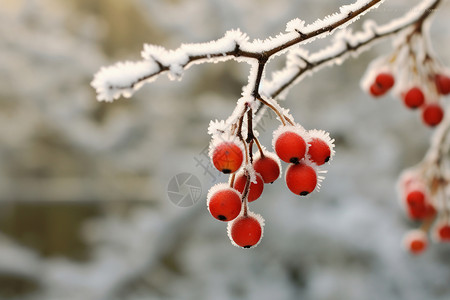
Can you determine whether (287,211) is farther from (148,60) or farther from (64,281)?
(148,60)

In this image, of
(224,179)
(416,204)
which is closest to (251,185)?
(416,204)

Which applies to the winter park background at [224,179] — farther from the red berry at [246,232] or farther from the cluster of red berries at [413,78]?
the red berry at [246,232]

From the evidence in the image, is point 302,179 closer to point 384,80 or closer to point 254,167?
point 254,167

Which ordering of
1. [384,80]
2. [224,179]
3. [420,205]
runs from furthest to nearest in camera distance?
[224,179], [420,205], [384,80]

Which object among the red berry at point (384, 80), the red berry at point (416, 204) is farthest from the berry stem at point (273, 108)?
the red berry at point (416, 204)

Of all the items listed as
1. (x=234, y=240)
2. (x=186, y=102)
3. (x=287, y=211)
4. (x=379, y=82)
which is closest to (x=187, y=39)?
(x=186, y=102)

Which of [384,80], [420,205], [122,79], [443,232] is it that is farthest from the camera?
[443,232]
